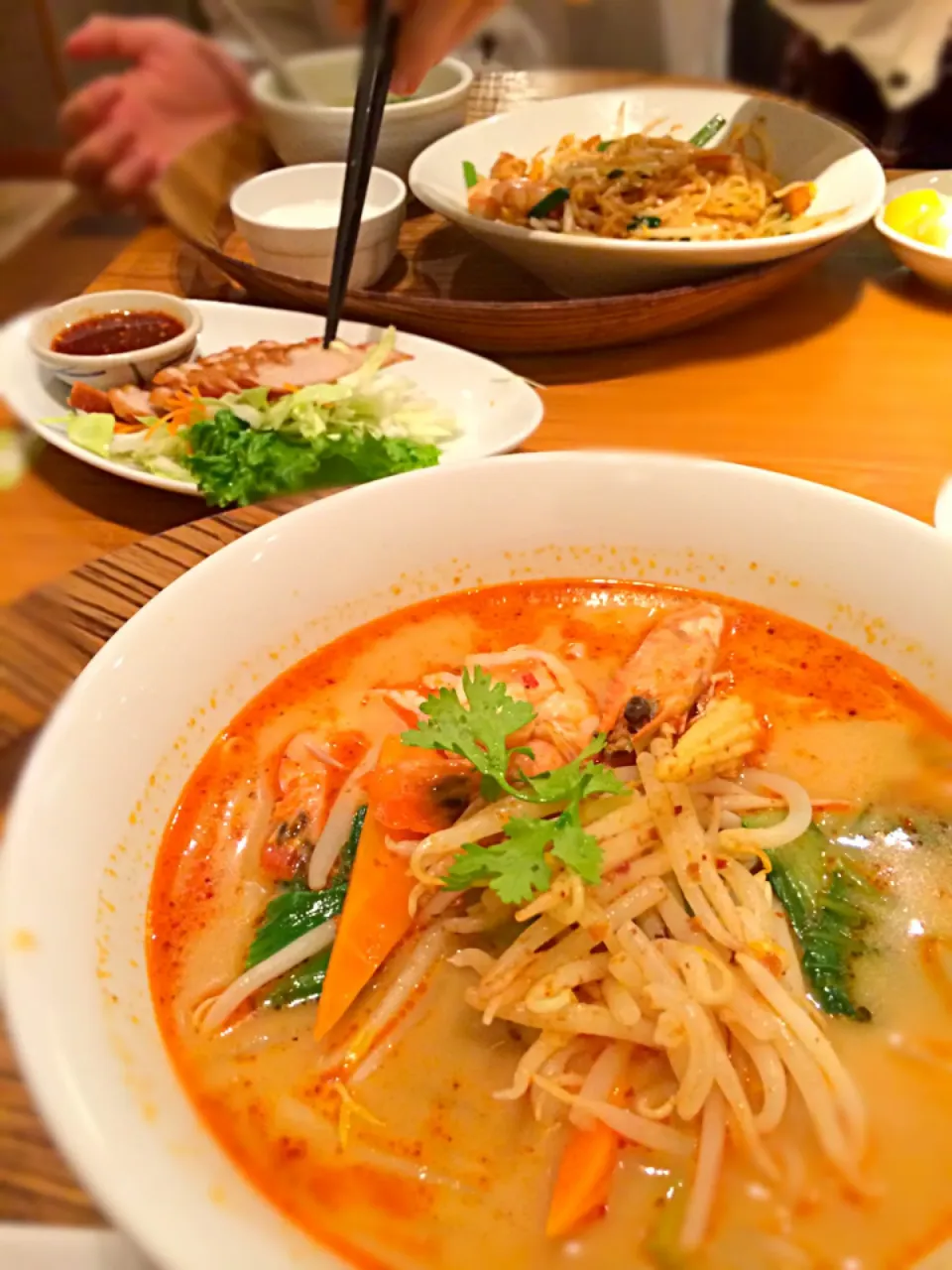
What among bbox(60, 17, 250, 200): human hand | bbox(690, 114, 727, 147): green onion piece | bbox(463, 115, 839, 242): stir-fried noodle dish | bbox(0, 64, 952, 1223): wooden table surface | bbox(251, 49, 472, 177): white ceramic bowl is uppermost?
bbox(60, 17, 250, 200): human hand

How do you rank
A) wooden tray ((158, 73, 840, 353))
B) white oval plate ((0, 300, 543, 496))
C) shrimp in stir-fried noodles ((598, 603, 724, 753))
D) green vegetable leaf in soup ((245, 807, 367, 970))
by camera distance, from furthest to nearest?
wooden tray ((158, 73, 840, 353))
white oval plate ((0, 300, 543, 496))
shrimp in stir-fried noodles ((598, 603, 724, 753))
green vegetable leaf in soup ((245, 807, 367, 970))

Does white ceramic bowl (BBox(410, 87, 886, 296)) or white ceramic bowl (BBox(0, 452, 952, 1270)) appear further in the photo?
white ceramic bowl (BBox(410, 87, 886, 296))

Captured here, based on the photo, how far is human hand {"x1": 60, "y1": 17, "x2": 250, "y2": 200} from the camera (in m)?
1.34

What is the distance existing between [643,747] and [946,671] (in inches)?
17.2

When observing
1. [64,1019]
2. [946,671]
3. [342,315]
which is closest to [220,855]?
[64,1019]

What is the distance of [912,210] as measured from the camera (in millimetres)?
2664

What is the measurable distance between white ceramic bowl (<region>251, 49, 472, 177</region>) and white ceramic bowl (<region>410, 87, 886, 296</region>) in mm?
141

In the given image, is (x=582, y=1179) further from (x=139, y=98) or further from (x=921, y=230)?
(x=921, y=230)

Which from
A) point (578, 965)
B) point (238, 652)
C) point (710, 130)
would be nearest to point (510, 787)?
point (578, 965)

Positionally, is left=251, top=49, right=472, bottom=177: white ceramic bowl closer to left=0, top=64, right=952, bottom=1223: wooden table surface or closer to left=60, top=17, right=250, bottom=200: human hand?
left=60, top=17, right=250, bottom=200: human hand

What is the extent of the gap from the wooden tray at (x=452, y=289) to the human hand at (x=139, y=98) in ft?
0.93

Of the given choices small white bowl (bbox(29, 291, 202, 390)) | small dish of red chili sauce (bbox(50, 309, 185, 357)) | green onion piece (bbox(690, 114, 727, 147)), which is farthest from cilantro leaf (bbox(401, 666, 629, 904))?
green onion piece (bbox(690, 114, 727, 147))

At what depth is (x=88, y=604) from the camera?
1.41 m

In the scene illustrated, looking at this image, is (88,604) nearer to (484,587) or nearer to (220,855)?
(220,855)
